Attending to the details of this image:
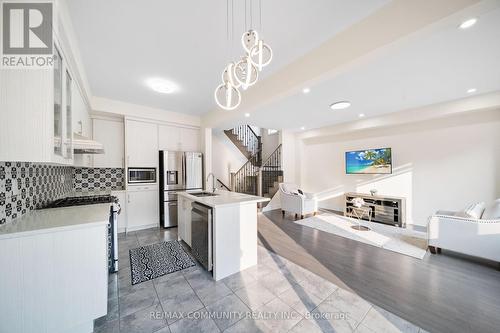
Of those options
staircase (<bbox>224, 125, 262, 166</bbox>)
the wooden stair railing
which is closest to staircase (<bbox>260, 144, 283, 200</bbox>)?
the wooden stair railing

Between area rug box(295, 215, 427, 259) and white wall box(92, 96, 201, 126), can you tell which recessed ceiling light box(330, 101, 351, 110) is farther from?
white wall box(92, 96, 201, 126)

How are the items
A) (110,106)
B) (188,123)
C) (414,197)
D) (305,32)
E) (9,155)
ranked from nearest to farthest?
(9,155), (305,32), (110,106), (414,197), (188,123)

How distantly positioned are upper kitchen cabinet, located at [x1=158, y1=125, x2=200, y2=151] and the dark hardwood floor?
3054 millimetres

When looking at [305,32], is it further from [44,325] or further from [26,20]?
[44,325]

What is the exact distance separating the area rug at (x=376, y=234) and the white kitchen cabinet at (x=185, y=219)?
2605 millimetres

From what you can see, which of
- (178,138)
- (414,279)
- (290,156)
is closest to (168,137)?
(178,138)

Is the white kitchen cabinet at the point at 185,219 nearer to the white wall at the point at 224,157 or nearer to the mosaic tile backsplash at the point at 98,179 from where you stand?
the mosaic tile backsplash at the point at 98,179

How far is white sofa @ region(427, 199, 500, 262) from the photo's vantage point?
230 centimetres

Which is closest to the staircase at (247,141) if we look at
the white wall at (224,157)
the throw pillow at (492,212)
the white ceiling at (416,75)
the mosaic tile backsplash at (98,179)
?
the white wall at (224,157)

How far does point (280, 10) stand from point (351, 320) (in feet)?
9.21

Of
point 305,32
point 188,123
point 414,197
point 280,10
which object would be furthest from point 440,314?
point 188,123

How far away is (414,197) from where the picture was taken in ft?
13.5

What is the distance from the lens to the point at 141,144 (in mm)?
4016

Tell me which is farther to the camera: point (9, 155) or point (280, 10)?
point (280, 10)
